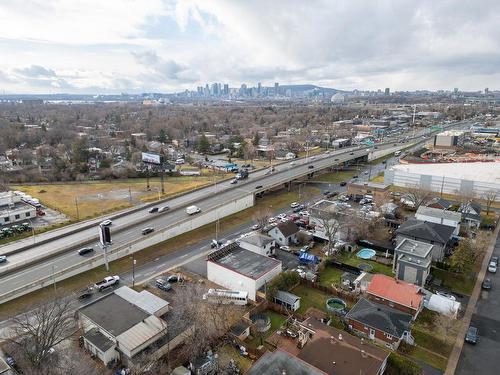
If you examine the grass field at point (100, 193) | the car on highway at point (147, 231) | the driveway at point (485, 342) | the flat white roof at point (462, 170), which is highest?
the flat white roof at point (462, 170)

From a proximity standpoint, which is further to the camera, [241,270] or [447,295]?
[241,270]

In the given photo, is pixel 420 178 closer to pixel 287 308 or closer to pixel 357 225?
pixel 357 225

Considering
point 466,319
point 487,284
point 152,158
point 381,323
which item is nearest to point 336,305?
point 381,323

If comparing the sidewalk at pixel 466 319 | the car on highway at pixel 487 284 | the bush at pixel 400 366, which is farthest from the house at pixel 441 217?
the bush at pixel 400 366

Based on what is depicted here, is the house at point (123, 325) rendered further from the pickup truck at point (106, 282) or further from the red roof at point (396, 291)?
the red roof at point (396, 291)

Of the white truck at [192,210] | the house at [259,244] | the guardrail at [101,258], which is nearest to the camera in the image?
the guardrail at [101,258]

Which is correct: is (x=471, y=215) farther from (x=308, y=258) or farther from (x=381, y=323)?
(x=381, y=323)

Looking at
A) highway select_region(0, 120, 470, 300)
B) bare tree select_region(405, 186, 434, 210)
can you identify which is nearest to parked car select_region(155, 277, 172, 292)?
highway select_region(0, 120, 470, 300)
